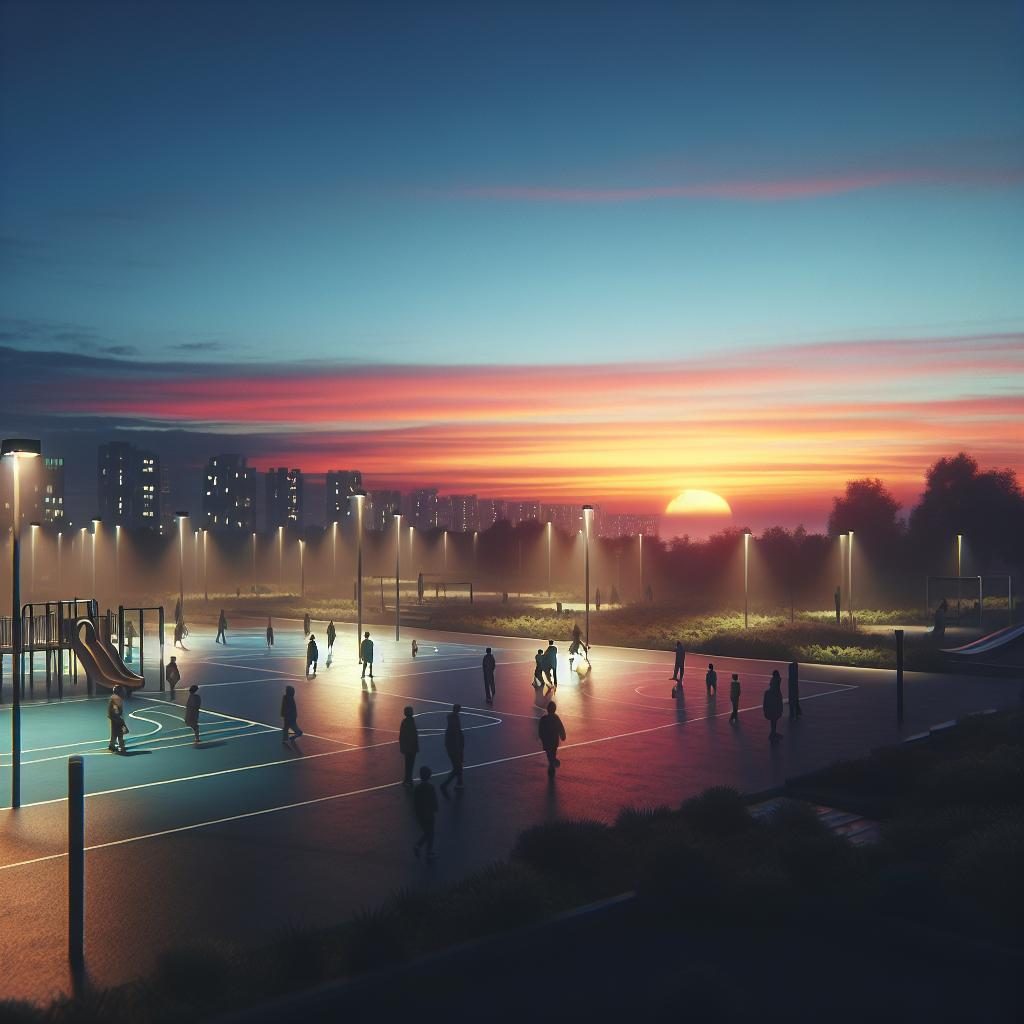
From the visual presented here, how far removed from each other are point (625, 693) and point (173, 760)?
14.8 m

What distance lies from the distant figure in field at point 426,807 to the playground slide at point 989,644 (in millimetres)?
31419

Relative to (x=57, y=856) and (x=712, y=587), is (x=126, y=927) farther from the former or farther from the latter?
(x=712, y=587)

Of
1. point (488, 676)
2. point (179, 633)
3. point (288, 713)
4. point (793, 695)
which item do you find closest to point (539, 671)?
point (488, 676)

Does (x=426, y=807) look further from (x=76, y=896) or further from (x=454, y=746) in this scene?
(x=76, y=896)

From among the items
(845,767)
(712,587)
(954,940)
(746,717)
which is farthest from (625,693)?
(712,587)

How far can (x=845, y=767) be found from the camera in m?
18.6

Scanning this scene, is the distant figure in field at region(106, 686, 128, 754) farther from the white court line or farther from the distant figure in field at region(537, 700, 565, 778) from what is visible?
the distant figure in field at region(537, 700, 565, 778)

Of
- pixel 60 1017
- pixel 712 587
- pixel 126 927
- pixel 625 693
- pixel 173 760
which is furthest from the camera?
pixel 712 587

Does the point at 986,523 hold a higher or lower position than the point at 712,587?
higher

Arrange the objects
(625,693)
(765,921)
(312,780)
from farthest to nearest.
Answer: (625,693) → (312,780) → (765,921)

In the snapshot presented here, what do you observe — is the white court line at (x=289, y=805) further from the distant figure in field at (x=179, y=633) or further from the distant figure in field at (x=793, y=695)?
the distant figure in field at (x=179, y=633)

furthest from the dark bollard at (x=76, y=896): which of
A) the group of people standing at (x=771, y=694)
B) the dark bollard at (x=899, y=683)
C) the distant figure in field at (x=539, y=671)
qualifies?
the distant figure in field at (x=539, y=671)

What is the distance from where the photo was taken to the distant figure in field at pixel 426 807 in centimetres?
1409

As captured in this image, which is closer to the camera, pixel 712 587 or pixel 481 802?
pixel 481 802
